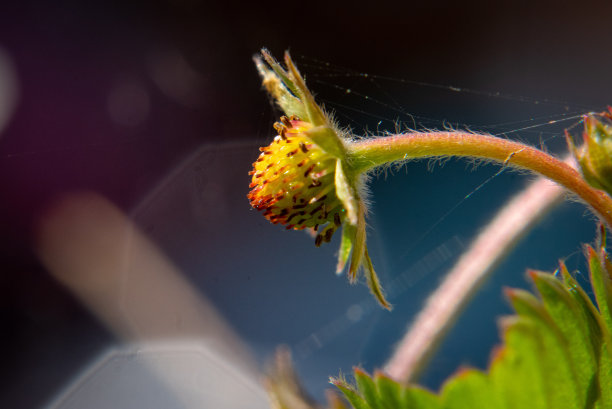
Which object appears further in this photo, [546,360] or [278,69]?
[278,69]

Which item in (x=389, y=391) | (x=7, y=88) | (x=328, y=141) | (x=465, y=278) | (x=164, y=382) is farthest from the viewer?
(x=7, y=88)

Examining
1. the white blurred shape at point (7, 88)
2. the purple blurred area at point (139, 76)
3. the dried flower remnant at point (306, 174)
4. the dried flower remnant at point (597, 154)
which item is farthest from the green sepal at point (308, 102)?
the white blurred shape at point (7, 88)

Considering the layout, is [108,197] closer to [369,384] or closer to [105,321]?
[105,321]

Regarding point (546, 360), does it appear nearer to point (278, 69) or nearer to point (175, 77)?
point (278, 69)

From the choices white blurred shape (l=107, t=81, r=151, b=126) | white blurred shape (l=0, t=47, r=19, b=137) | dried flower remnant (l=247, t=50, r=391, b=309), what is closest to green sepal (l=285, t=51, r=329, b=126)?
dried flower remnant (l=247, t=50, r=391, b=309)

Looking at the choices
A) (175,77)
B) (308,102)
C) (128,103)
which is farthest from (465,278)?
(128,103)

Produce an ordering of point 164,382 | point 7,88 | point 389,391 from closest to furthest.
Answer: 1. point 389,391
2. point 164,382
3. point 7,88

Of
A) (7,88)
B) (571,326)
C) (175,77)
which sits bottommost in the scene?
(571,326)
